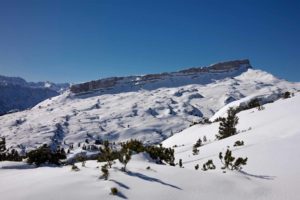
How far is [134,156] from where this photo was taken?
22469 millimetres

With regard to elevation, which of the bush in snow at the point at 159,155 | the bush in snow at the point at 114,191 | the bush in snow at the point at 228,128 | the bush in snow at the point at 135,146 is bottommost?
the bush in snow at the point at 114,191

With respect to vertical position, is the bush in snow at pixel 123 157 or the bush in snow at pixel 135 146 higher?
the bush in snow at pixel 135 146

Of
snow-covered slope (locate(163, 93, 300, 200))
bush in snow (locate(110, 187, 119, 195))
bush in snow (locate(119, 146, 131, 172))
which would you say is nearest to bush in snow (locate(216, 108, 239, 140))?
snow-covered slope (locate(163, 93, 300, 200))

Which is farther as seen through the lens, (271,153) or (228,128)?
(228,128)

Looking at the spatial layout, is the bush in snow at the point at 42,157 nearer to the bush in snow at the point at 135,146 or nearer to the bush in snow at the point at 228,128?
the bush in snow at the point at 135,146

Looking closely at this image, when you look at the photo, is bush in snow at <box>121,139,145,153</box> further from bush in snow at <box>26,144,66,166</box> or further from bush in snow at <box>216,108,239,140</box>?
bush in snow at <box>216,108,239,140</box>

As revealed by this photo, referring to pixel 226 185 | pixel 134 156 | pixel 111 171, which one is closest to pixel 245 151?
pixel 134 156

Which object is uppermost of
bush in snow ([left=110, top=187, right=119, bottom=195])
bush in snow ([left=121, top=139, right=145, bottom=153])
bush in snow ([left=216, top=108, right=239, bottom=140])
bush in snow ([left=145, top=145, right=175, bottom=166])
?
bush in snow ([left=216, top=108, right=239, bottom=140])

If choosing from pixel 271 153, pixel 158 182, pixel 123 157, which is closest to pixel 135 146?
pixel 123 157

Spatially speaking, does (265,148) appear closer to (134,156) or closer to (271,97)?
(134,156)

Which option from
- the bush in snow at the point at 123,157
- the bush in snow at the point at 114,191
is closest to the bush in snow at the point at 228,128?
the bush in snow at the point at 123,157

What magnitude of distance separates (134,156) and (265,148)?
12.1 m

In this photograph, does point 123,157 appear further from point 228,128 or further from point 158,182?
point 228,128

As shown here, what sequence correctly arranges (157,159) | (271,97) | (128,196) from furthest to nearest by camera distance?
(271,97), (157,159), (128,196)
